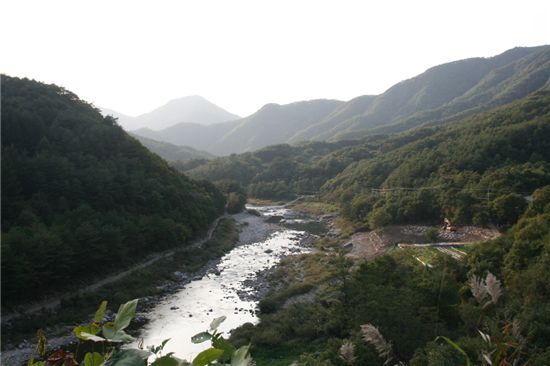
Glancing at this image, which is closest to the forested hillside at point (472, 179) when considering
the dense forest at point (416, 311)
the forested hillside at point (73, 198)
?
the dense forest at point (416, 311)

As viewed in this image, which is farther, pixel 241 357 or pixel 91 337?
pixel 241 357

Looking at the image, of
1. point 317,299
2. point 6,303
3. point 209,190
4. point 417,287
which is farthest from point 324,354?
point 209,190

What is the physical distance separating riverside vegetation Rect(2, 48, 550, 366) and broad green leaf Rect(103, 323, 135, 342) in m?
0.02

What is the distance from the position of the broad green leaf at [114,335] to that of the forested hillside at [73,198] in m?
27.5

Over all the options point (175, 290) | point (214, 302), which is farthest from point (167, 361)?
point (175, 290)

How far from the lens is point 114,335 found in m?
1.80

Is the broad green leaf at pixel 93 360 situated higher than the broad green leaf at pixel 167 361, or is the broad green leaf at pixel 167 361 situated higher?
the broad green leaf at pixel 93 360

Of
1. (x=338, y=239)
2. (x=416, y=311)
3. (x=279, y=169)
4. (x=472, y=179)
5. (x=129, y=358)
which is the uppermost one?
(x=129, y=358)

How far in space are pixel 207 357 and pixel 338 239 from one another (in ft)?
169

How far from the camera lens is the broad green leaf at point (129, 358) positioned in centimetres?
161

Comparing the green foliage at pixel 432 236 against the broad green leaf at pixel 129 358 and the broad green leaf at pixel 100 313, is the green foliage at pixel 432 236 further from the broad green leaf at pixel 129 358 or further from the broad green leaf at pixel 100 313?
the broad green leaf at pixel 129 358

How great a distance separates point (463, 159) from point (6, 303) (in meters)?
54.1

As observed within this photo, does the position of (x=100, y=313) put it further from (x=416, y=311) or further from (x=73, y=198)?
(x=73, y=198)

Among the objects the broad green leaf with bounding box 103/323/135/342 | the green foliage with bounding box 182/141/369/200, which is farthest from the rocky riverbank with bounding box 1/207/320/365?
the green foliage with bounding box 182/141/369/200
